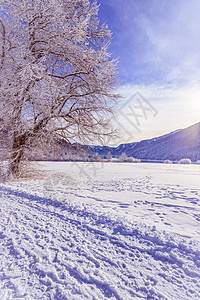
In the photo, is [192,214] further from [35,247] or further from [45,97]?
[45,97]

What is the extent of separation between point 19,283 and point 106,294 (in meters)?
0.83

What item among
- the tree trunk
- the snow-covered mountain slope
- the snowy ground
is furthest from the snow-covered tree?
the snow-covered mountain slope

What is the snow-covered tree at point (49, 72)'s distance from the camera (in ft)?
19.4

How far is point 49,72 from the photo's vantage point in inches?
283

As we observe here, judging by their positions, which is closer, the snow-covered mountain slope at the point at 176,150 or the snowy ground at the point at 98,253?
the snowy ground at the point at 98,253

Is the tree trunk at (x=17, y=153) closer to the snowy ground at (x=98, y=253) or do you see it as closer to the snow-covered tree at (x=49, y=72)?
the snow-covered tree at (x=49, y=72)

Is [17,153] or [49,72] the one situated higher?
[49,72]

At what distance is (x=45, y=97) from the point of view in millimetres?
5953

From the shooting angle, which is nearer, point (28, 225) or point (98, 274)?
point (98, 274)

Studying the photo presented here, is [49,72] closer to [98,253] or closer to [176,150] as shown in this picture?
[98,253]

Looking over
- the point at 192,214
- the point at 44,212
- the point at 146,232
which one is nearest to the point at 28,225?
the point at 44,212

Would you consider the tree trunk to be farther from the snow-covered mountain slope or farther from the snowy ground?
the snow-covered mountain slope

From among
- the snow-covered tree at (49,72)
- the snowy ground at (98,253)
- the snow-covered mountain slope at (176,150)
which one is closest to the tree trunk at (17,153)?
the snow-covered tree at (49,72)

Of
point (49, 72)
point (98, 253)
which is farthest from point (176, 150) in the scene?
point (98, 253)
